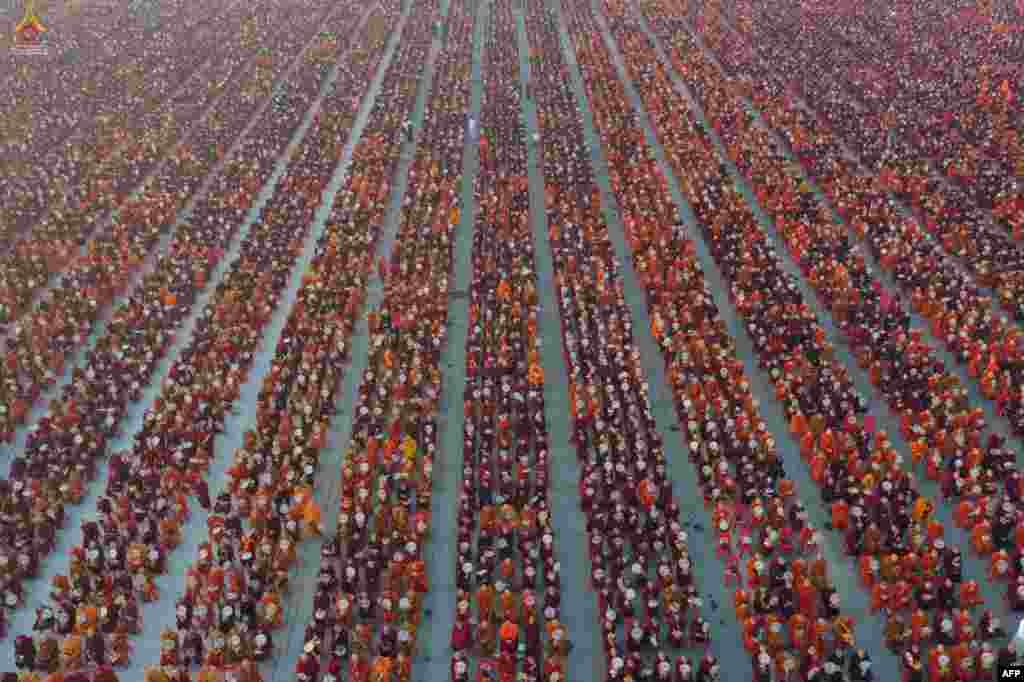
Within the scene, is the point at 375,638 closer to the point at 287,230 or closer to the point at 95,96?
the point at 287,230

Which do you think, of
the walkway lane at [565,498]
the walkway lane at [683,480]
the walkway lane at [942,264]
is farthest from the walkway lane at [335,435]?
the walkway lane at [942,264]

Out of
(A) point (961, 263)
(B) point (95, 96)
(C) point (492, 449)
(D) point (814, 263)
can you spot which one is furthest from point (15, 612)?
(B) point (95, 96)

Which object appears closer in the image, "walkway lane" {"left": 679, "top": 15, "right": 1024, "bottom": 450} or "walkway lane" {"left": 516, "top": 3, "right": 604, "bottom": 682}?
"walkway lane" {"left": 516, "top": 3, "right": 604, "bottom": 682}

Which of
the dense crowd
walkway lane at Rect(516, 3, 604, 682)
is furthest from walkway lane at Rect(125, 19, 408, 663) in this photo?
walkway lane at Rect(516, 3, 604, 682)

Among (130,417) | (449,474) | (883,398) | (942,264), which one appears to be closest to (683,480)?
(449,474)

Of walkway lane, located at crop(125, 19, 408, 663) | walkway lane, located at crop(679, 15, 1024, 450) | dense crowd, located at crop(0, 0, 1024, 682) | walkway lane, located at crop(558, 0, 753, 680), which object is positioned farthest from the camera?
walkway lane, located at crop(679, 15, 1024, 450)

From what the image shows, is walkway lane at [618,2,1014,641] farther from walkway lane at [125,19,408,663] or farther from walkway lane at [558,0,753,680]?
walkway lane at [125,19,408,663]

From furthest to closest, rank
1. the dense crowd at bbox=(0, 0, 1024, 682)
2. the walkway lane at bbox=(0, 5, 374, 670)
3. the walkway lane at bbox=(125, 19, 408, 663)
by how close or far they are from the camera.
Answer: the walkway lane at bbox=(0, 5, 374, 670) < the walkway lane at bbox=(125, 19, 408, 663) < the dense crowd at bbox=(0, 0, 1024, 682)
